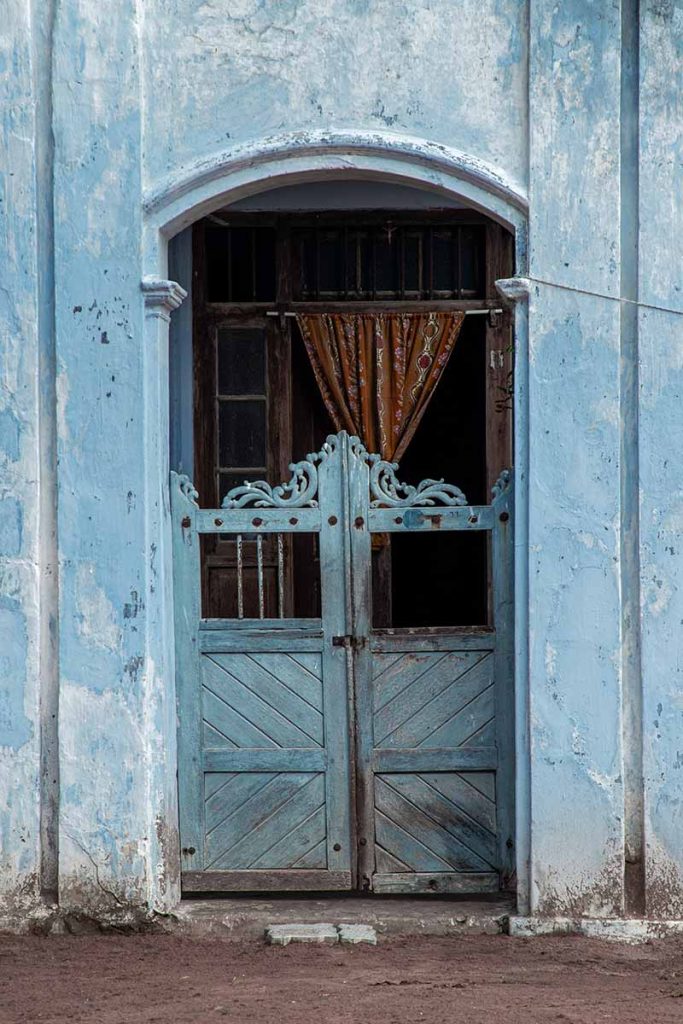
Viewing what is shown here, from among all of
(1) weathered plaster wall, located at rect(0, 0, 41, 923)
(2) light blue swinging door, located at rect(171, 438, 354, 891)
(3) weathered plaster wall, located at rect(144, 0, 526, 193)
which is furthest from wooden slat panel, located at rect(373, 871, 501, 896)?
(3) weathered plaster wall, located at rect(144, 0, 526, 193)

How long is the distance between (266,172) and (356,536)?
1.61 metres

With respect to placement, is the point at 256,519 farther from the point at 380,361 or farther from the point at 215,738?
the point at 380,361

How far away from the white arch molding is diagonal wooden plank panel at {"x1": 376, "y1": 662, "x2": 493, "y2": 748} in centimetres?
28

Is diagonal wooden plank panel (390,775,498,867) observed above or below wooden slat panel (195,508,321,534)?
below

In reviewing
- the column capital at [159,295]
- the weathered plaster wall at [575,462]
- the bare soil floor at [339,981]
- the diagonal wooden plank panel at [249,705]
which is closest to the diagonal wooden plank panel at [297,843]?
the diagonal wooden plank panel at [249,705]

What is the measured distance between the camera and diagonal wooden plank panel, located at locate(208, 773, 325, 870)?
609 cm

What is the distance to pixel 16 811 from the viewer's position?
18.9ft

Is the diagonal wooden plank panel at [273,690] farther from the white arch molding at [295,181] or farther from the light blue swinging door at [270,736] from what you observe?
the white arch molding at [295,181]

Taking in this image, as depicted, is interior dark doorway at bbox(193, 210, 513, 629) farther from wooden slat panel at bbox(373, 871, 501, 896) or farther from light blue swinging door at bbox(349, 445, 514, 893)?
wooden slat panel at bbox(373, 871, 501, 896)

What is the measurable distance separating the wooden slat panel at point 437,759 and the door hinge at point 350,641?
475 mm

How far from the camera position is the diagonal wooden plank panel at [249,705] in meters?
6.10

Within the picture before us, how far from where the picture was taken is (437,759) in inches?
239

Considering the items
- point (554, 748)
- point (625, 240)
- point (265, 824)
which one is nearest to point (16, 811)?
point (265, 824)

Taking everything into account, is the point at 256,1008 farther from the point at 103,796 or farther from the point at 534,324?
the point at 534,324
